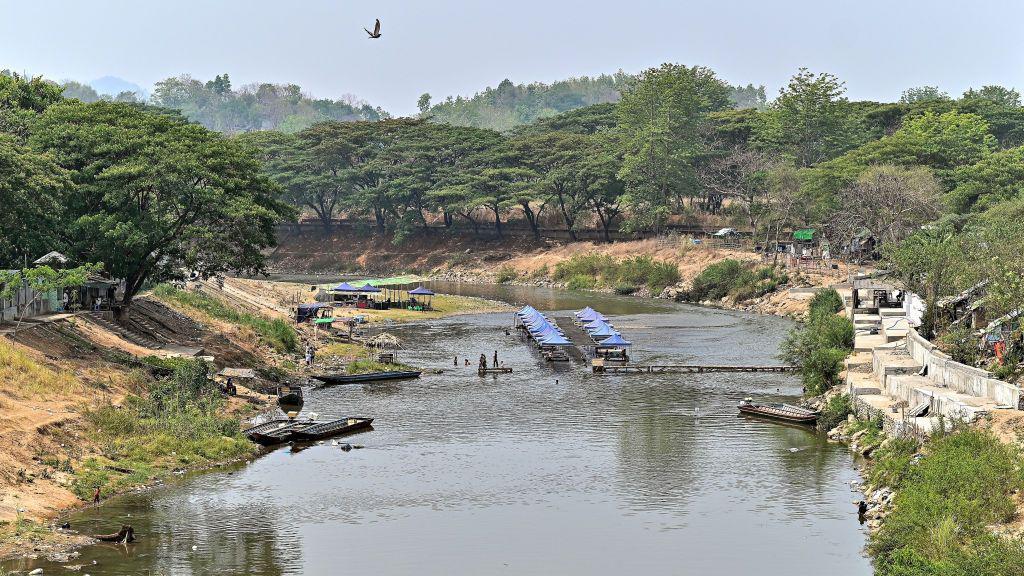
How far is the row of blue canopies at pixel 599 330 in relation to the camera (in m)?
84.2

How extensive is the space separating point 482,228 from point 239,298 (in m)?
77.7

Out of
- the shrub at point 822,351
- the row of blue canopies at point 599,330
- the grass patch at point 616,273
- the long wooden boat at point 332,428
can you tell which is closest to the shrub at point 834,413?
the shrub at point 822,351

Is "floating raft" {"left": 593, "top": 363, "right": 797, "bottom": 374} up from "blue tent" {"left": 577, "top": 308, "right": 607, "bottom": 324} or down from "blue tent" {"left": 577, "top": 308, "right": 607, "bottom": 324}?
down

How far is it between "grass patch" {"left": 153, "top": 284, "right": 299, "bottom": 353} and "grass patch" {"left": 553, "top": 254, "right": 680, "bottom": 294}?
55801 millimetres

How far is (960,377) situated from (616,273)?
284ft

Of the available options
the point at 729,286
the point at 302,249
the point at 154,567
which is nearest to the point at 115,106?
the point at 154,567

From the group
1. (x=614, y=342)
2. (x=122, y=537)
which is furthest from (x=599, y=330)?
(x=122, y=537)

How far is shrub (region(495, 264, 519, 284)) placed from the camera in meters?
152

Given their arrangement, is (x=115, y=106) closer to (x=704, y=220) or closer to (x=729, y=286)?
(x=729, y=286)

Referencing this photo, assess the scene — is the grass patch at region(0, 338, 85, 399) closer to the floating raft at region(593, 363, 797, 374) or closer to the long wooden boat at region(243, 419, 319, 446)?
the long wooden boat at region(243, 419, 319, 446)

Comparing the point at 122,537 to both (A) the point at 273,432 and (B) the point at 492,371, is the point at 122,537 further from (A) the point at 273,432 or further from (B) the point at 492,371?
(B) the point at 492,371

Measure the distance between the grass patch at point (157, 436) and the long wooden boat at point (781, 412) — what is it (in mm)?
25876

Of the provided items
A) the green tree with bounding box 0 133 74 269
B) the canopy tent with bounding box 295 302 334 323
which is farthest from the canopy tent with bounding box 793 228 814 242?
the green tree with bounding box 0 133 74 269

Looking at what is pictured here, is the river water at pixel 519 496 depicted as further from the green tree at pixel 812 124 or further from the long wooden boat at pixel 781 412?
the green tree at pixel 812 124
